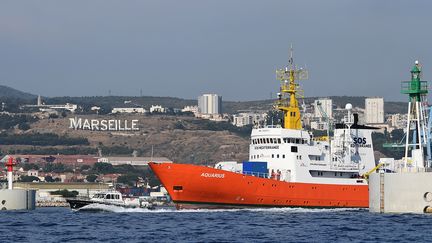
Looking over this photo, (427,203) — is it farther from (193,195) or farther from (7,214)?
(7,214)

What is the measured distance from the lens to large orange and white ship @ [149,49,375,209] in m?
84.6

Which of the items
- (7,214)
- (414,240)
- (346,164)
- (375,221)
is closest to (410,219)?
(375,221)

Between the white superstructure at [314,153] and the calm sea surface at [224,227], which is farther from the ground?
the white superstructure at [314,153]

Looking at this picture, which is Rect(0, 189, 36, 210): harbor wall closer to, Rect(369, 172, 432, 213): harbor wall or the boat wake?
the boat wake

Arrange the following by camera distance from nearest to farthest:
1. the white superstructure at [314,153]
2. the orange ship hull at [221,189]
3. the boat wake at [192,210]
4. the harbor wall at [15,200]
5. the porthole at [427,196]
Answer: the porthole at [427,196] → the orange ship hull at [221,189] → the boat wake at [192,210] → the white superstructure at [314,153] → the harbor wall at [15,200]

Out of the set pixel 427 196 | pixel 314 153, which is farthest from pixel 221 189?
pixel 427 196

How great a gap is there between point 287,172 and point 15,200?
25.5m

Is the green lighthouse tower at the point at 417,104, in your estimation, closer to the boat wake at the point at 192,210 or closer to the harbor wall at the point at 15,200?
the boat wake at the point at 192,210

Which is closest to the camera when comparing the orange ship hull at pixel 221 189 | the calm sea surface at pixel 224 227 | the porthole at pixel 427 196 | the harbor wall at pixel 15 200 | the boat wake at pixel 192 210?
the calm sea surface at pixel 224 227

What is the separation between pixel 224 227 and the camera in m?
65.8

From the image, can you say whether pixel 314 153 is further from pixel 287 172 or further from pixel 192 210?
pixel 192 210

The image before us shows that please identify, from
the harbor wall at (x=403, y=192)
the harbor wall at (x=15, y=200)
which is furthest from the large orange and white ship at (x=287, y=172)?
the harbor wall at (x=15, y=200)

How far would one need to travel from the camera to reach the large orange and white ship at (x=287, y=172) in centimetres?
8456

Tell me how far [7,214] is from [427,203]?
33.5 m
